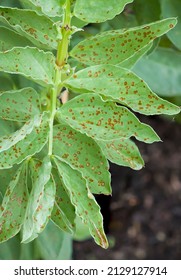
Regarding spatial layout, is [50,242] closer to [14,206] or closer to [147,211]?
[14,206]

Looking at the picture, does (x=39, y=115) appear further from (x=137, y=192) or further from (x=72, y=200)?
(x=137, y=192)

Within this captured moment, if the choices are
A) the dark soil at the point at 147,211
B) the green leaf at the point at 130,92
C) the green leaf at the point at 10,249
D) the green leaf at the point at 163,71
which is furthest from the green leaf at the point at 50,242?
the dark soil at the point at 147,211

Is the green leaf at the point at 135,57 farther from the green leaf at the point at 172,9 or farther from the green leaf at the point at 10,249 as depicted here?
the green leaf at the point at 10,249

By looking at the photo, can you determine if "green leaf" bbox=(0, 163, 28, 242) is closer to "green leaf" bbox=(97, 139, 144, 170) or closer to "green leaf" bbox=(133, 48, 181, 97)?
"green leaf" bbox=(97, 139, 144, 170)

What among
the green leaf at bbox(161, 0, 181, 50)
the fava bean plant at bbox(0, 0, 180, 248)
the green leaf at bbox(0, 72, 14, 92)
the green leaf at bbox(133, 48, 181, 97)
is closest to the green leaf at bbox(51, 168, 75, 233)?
the fava bean plant at bbox(0, 0, 180, 248)

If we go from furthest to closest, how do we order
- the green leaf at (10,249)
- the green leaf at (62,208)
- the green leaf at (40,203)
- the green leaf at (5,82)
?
the green leaf at (10,249)
the green leaf at (5,82)
the green leaf at (62,208)
the green leaf at (40,203)

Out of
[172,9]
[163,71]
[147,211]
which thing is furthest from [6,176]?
[147,211]
